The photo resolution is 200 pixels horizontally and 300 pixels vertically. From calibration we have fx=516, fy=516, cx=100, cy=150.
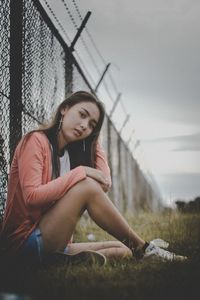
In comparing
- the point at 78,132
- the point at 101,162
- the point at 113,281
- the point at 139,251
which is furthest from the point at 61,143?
the point at 113,281

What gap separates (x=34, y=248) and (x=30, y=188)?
359mm

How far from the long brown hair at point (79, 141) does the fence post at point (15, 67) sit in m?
0.34

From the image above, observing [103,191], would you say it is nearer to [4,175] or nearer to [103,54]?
[4,175]

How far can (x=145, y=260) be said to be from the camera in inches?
125

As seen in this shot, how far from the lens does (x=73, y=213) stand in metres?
3.01

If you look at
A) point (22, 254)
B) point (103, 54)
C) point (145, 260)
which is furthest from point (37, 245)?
point (103, 54)

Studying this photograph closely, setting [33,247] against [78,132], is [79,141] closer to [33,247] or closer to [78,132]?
[78,132]

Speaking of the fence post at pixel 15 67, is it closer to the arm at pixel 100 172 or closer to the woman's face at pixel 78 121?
the woman's face at pixel 78 121

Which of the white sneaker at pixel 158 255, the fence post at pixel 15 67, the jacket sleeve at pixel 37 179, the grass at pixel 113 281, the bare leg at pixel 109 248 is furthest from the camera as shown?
the fence post at pixel 15 67

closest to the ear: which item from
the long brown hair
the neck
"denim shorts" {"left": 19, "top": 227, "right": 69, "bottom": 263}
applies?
the long brown hair

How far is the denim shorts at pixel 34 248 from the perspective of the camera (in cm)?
299

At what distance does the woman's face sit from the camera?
335 cm

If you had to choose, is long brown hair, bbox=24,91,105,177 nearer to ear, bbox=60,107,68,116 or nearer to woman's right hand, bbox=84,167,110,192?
ear, bbox=60,107,68,116

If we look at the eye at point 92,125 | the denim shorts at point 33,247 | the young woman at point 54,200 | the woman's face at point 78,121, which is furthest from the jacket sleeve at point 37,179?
the eye at point 92,125
